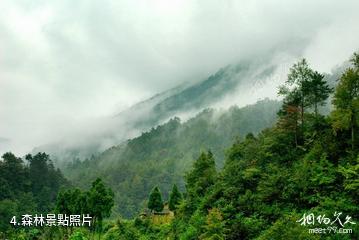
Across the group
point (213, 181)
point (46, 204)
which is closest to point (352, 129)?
point (213, 181)

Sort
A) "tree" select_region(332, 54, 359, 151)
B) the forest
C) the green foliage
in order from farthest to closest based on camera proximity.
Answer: the green foliage
"tree" select_region(332, 54, 359, 151)
the forest

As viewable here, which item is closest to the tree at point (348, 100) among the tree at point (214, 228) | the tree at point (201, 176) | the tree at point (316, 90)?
the tree at point (316, 90)

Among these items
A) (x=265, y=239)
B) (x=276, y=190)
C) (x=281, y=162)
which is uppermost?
(x=281, y=162)

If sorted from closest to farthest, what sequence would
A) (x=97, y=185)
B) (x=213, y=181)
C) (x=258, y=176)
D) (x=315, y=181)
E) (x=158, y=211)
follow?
(x=315, y=181) < (x=258, y=176) < (x=213, y=181) < (x=97, y=185) < (x=158, y=211)

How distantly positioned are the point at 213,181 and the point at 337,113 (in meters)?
22.3

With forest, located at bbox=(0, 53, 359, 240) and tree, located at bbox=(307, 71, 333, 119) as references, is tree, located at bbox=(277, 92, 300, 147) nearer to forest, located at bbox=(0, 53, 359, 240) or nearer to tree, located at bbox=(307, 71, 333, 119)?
forest, located at bbox=(0, 53, 359, 240)

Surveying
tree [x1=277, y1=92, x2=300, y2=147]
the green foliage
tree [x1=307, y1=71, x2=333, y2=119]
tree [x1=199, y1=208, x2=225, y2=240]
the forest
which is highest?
the green foliage

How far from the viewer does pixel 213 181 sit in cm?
6488

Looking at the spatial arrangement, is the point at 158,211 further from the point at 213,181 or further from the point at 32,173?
the point at 32,173

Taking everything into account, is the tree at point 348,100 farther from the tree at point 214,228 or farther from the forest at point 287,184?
the tree at point 214,228

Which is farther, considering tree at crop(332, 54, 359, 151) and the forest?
tree at crop(332, 54, 359, 151)

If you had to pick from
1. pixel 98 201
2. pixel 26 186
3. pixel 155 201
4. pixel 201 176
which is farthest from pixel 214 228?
pixel 26 186

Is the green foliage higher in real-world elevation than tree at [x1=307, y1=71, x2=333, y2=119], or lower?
higher

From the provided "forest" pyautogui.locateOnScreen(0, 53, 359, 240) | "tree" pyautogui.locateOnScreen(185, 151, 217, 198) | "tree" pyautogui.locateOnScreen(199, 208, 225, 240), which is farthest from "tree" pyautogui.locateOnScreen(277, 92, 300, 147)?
"tree" pyautogui.locateOnScreen(199, 208, 225, 240)
